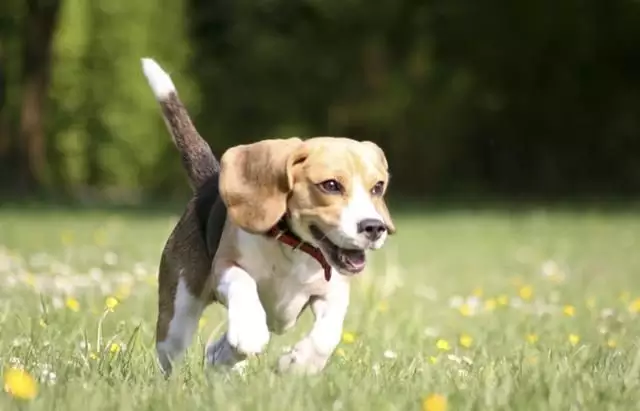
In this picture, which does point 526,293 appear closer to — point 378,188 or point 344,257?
point 378,188

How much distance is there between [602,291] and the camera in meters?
8.73

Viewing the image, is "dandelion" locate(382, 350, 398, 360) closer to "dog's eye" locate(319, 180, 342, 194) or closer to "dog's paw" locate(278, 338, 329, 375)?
"dog's paw" locate(278, 338, 329, 375)

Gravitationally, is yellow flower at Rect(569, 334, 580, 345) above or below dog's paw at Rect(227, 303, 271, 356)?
below

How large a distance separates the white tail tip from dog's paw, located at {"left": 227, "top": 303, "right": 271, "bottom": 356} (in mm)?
1731

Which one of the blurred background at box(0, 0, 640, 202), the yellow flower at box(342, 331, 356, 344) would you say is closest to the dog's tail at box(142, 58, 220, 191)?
the yellow flower at box(342, 331, 356, 344)

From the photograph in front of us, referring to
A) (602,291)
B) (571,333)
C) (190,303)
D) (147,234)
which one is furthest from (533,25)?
(190,303)

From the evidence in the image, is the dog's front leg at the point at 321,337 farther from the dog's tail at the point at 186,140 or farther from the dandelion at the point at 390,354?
the dog's tail at the point at 186,140

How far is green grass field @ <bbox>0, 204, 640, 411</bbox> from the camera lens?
11.3 ft

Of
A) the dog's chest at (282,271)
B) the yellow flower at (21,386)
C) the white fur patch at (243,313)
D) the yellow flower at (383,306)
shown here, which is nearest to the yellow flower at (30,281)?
the yellow flower at (383,306)

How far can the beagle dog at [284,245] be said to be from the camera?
4051 millimetres

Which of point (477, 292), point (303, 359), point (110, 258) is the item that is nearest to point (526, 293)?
point (477, 292)

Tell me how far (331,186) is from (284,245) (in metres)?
0.36

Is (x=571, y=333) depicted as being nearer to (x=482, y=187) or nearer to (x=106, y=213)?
(x=106, y=213)

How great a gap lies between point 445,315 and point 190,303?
3094 mm
